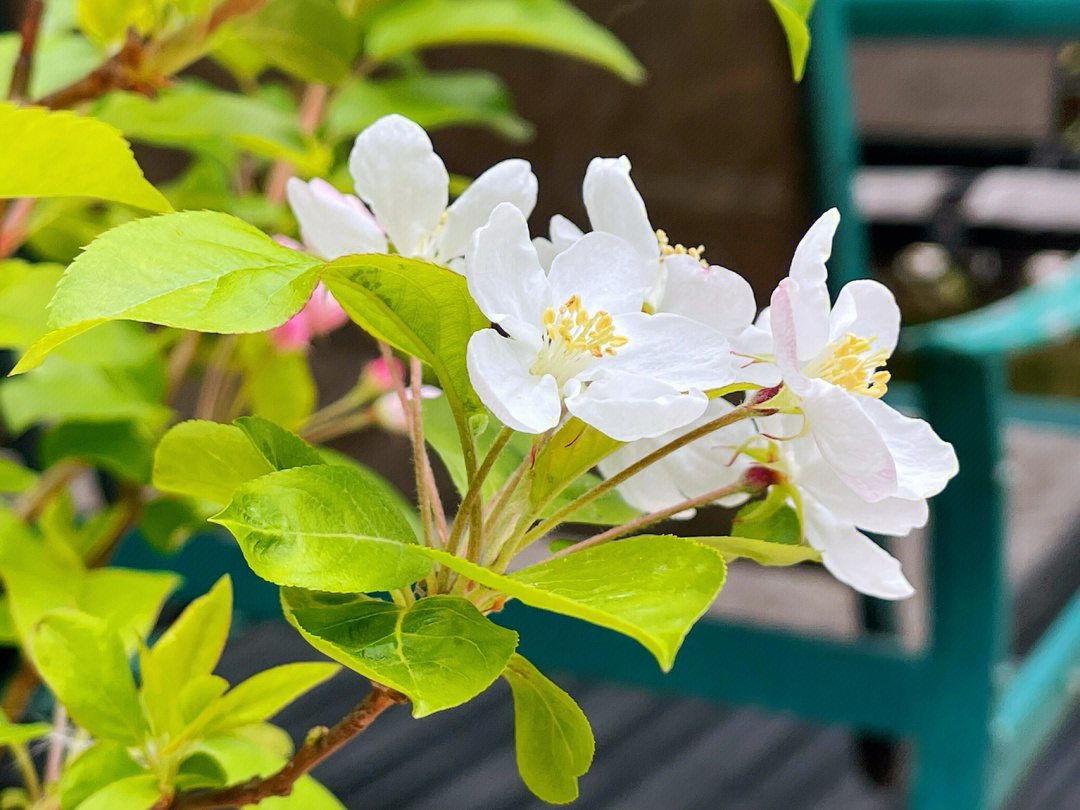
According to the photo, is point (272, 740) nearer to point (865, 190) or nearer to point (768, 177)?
point (768, 177)

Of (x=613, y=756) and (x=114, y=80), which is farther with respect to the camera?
(x=613, y=756)

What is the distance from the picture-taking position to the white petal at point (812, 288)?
19 centimetres

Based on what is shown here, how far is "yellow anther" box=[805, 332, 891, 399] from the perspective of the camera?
21cm

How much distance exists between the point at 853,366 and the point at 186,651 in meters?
0.16

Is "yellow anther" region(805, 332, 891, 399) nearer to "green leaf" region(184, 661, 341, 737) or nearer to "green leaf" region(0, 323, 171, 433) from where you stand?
"green leaf" region(184, 661, 341, 737)

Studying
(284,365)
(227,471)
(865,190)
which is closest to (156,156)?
(284,365)

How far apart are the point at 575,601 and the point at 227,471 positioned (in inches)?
3.5

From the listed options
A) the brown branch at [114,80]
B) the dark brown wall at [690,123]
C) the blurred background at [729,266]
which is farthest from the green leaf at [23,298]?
the dark brown wall at [690,123]

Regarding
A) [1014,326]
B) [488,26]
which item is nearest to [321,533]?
[488,26]

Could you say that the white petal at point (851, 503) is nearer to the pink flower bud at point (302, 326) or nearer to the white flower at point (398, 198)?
the white flower at point (398, 198)

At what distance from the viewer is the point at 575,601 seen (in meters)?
0.16

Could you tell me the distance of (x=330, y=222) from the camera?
0.81ft

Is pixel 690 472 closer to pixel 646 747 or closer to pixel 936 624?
pixel 936 624

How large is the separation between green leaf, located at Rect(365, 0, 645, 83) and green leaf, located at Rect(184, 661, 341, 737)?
0.32 m
